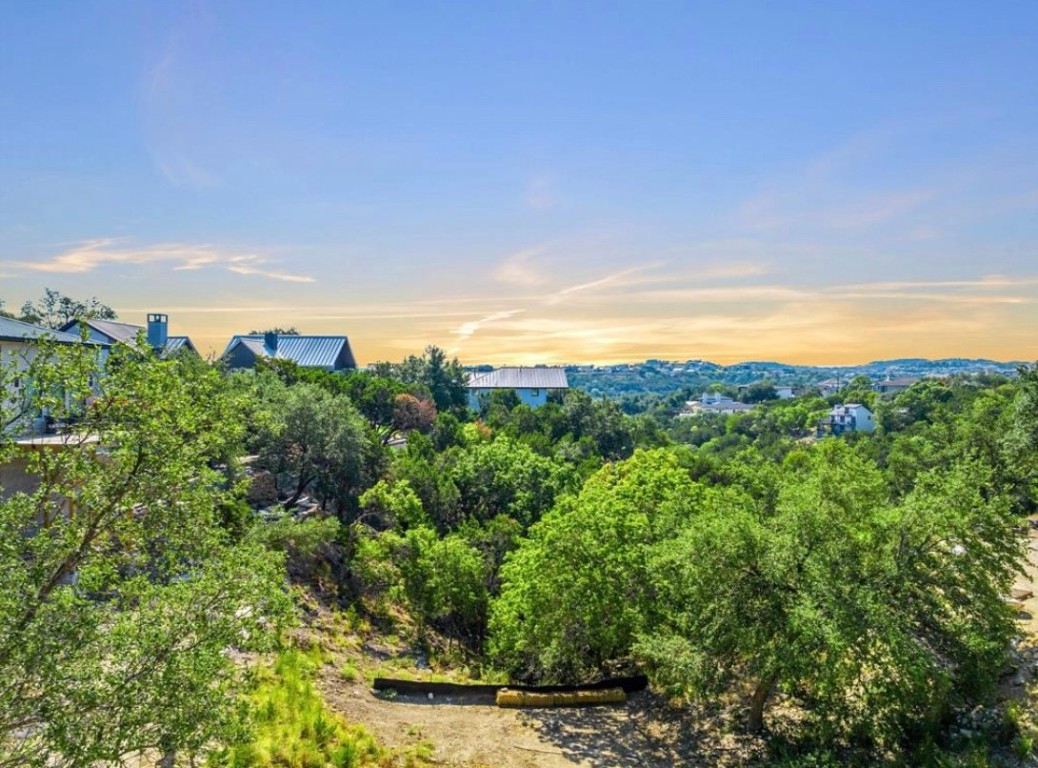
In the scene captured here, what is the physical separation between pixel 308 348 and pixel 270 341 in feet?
11.2

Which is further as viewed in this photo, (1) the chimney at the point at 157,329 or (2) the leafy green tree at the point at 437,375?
(2) the leafy green tree at the point at 437,375

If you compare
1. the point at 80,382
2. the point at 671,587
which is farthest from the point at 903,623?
the point at 80,382

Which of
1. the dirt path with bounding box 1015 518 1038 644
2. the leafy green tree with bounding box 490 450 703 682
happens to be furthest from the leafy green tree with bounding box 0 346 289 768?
the dirt path with bounding box 1015 518 1038 644

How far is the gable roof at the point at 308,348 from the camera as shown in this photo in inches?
2211

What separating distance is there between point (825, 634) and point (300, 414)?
21168 mm

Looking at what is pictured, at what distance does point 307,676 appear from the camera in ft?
51.0

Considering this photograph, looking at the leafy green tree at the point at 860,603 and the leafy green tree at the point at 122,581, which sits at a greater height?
the leafy green tree at the point at 122,581

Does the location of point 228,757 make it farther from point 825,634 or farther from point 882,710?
point 882,710

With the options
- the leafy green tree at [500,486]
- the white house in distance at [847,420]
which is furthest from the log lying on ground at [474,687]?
the white house in distance at [847,420]

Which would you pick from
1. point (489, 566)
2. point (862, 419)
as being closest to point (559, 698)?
point (489, 566)

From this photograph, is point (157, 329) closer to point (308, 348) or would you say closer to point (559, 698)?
point (308, 348)

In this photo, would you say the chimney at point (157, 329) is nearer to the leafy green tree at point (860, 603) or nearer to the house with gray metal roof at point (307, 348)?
the house with gray metal roof at point (307, 348)

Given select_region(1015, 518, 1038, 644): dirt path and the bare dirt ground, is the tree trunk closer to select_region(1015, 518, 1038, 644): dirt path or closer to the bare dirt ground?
the bare dirt ground

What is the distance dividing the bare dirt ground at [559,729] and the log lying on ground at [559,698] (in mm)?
300
